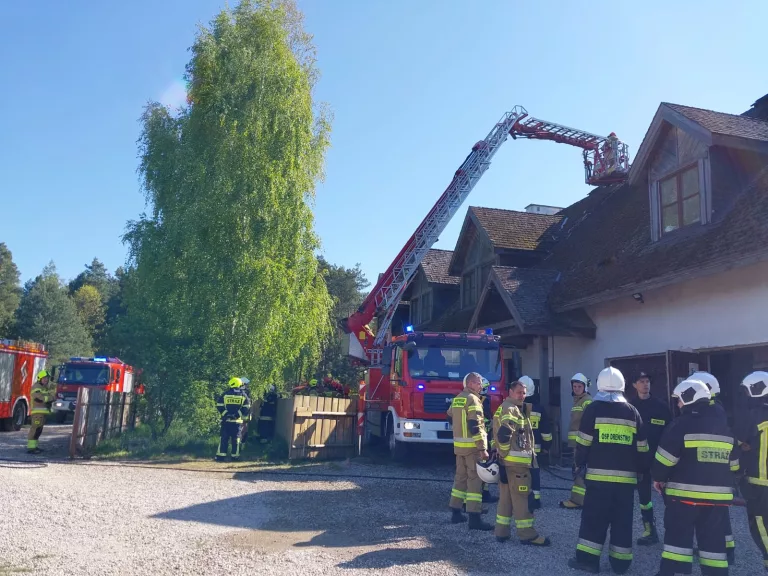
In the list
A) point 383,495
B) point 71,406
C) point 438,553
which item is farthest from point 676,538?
point 71,406

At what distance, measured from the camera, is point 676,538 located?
217 inches

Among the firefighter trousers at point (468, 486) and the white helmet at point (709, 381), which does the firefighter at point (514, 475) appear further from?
the white helmet at point (709, 381)

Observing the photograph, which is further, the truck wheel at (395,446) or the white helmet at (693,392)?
the truck wheel at (395,446)

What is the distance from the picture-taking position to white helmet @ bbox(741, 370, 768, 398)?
6043 millimetres

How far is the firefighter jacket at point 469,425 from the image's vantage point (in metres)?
7.50

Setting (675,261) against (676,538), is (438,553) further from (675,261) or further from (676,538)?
(675,261)

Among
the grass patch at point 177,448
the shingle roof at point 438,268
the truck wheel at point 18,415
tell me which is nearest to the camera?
the grass patch at point 177,448

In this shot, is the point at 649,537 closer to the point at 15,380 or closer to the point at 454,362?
the point at 454,362

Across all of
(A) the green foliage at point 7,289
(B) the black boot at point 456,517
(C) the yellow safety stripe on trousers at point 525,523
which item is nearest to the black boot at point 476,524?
(B) the black boot at point 456,517

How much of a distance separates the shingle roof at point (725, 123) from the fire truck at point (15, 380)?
2011cm

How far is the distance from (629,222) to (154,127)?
14.0 meters

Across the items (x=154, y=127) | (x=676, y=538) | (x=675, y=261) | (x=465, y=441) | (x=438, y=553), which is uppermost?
(x=154, y=127)

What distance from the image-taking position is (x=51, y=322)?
55750 millimetres

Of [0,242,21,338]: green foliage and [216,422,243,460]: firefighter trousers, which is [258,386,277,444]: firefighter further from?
[0,242,21,338]: green foliage
